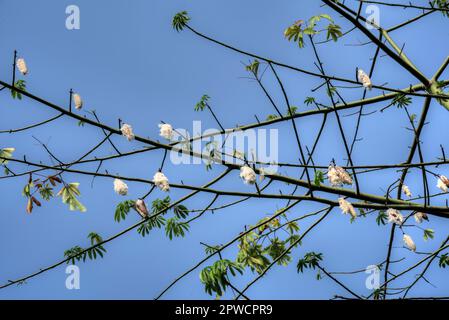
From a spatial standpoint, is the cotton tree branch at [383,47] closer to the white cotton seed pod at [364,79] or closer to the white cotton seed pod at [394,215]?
the white cotton seed pod at [364,79]

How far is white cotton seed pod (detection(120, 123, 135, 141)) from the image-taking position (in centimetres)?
349

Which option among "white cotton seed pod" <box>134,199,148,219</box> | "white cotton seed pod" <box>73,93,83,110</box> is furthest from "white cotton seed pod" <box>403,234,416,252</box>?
"white cotton seed pod" <box>73,93,83,110</box>

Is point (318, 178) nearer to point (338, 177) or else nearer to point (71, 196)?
point (338, 177)

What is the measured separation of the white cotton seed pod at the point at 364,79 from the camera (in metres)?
4.05

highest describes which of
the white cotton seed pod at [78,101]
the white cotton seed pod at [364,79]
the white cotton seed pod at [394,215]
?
the white cotton seed pod at [364,79]

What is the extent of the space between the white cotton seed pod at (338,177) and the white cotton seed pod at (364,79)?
0.76 m

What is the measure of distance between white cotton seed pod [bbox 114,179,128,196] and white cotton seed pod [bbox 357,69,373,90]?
2.19 m

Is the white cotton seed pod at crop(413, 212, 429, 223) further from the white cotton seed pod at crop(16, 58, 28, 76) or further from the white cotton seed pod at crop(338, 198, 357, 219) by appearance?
the white cotton seed pod at crop(16, 58, 28, 76)

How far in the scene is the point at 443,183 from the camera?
179 inches

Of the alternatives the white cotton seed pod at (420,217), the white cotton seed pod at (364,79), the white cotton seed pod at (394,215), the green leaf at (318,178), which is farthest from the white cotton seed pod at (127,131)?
the white cotton seed pod at (420,217)
